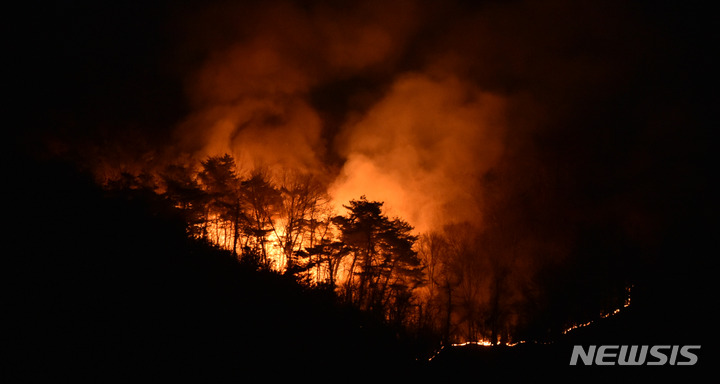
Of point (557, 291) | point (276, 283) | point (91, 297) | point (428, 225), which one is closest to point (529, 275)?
point (557, 291)

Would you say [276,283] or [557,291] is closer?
[276,283]

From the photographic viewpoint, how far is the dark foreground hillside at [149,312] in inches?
181

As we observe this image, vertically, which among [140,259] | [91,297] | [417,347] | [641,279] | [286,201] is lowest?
[417,347]

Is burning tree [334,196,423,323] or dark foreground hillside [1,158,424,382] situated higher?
burning tree [334,196,423,323]

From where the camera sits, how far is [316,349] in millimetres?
6586

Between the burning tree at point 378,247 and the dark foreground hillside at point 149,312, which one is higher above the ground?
the burning tree at point 378,247

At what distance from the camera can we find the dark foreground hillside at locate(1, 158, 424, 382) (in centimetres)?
460

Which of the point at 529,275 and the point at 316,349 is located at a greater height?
the point at 529,275

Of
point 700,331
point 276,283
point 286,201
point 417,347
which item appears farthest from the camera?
point 286,201

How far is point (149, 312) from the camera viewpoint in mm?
5473

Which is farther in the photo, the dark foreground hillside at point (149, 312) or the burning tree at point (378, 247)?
the burning tree at point (378, 247)

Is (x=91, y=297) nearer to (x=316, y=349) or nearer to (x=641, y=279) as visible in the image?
(x=316, y=349)

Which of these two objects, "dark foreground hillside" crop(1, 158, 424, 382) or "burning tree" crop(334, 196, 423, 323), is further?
"burning tree" crop(334, 196, 423, 323)

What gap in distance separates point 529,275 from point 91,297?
37703 millimetres
